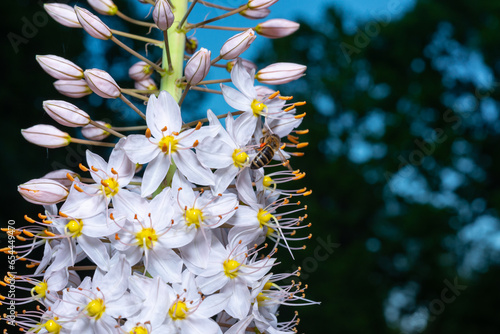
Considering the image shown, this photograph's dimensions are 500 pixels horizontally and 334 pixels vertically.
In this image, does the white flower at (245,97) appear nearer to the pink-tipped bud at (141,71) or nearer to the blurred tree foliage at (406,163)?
the pink-tipped bud at (141,71)

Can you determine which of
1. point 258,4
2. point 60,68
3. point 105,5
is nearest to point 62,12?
point 105,5

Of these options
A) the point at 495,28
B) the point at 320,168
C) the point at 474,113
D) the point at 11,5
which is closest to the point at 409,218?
the point at 320,168

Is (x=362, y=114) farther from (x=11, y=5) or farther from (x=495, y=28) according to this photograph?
(x=11, y=5)

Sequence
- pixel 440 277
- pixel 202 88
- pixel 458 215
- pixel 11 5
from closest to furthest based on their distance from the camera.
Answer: pixel 202 88 < pixel 11 5 < pixel 440 277 < pixel 458 215

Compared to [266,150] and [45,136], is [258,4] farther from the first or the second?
[45,136]

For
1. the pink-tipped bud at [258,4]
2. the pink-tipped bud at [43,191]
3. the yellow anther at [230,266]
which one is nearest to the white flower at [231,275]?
the yellow anther at [230,266]
